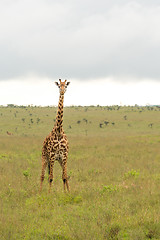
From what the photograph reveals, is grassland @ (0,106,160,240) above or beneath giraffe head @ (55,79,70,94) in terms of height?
beneath

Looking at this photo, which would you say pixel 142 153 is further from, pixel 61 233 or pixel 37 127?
pixel 37 127

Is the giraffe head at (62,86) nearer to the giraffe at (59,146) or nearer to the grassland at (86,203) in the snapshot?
the giraffe at (59,146)

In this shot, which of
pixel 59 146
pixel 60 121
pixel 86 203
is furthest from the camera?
pixel 60 121

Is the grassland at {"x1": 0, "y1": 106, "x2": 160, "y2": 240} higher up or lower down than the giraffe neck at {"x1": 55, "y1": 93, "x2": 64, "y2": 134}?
lower down

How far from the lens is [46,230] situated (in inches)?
252

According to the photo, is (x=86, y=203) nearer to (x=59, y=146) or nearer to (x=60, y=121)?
(x=59, y=146)

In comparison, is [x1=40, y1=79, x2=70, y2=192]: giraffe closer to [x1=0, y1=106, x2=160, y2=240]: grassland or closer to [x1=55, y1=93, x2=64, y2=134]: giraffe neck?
[x1=55, y1=93, x2=64, y2=134]: giraffe neck

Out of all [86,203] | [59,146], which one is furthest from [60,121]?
[86,203]

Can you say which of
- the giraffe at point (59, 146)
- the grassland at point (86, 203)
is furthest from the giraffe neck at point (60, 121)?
the grassland at point (86, 203)

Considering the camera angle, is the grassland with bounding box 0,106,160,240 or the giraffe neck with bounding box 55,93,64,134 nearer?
the grassland with bounding box 0,106,160,240

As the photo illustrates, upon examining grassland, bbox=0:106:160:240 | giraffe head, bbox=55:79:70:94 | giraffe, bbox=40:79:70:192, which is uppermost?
giraffe head, bbox=55:79:70:94

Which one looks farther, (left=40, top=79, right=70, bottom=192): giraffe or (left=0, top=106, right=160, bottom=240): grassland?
(left=40, top=79, right=70, bottom=192): giraffe

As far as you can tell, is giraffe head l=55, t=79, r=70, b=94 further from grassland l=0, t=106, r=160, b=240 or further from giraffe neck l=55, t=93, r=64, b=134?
grassland l=0, t=106, r=160, b=240

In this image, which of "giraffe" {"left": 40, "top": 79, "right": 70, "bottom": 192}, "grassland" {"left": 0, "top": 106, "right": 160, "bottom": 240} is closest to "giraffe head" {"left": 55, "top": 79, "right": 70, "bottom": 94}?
"giraffe" {"left": 40, "top": 79, "right": 70, "bottom": 192}
